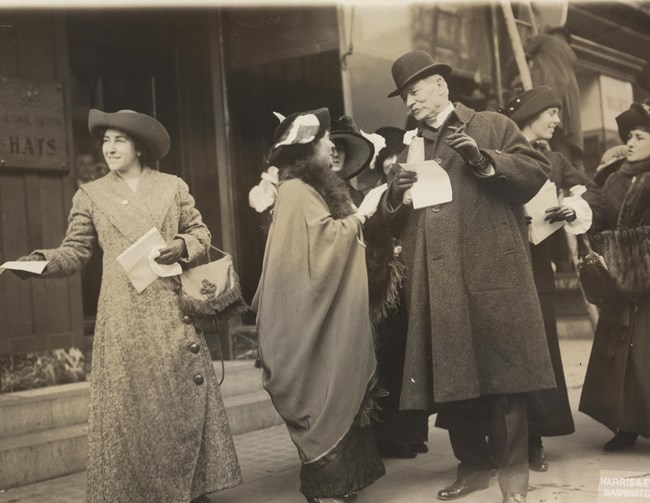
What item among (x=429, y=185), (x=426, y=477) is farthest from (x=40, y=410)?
(x=429, y=185)

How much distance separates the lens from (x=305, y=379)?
10.7ft

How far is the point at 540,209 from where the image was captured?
12.6 ft

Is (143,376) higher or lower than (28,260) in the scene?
lower

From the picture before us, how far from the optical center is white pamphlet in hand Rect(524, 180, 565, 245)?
12.5ft

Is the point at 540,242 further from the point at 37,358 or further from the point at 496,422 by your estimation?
the point at 37,358

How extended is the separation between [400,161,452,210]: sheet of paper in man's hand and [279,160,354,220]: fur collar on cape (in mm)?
320

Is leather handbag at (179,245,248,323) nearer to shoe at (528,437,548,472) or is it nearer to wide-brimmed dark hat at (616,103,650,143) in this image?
shoe at (528,437,548,472)

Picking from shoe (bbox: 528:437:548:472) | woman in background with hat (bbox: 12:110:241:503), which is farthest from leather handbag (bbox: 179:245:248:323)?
shoe (bbox: 528:437:548:472)

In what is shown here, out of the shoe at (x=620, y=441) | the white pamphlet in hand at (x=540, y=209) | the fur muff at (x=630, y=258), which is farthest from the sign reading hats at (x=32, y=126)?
the shoe at (x=620, y=441)

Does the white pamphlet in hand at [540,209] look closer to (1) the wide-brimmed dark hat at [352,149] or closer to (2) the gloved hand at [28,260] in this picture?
(1) the wide-brimmed dark hat at [352,149]

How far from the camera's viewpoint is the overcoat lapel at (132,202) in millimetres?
3463

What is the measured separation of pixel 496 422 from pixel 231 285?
1386 millimetres

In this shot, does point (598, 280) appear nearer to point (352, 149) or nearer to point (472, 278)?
point (472, 278)

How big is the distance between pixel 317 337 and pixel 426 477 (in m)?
1.17
